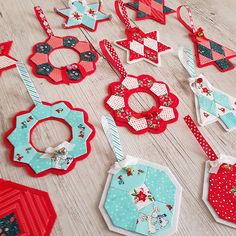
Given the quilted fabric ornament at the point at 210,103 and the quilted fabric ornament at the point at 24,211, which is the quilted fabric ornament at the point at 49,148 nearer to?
the quilted fabric ornament at the point at 24,211

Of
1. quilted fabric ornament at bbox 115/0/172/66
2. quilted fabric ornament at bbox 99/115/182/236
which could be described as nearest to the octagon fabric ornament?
quilted fabric ornament at bbox 115/0/172/66

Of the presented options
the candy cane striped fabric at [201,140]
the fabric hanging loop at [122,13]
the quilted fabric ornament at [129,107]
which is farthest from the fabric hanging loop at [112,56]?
the candy cane striped fabric at [201,140]

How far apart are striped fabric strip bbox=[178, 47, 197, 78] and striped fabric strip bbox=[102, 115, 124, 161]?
0.97 feet

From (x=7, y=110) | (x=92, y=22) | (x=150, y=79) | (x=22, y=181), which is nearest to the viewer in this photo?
(x=22, y=181)

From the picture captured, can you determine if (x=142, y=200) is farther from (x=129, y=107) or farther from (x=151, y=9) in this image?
(x=151, y=9)

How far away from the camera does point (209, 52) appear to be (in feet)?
2.88

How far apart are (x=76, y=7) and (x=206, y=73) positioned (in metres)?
0.46

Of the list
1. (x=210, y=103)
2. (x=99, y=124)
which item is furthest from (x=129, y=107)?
(x=210, y=103)

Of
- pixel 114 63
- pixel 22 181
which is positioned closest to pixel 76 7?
pixel 114 63

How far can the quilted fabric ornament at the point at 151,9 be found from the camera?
37.5 inches

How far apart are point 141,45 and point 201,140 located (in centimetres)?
35

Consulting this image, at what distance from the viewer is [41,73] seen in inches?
29.9

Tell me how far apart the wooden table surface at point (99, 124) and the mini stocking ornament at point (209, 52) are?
0.07 ft

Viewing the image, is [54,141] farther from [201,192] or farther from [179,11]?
[179,11]
